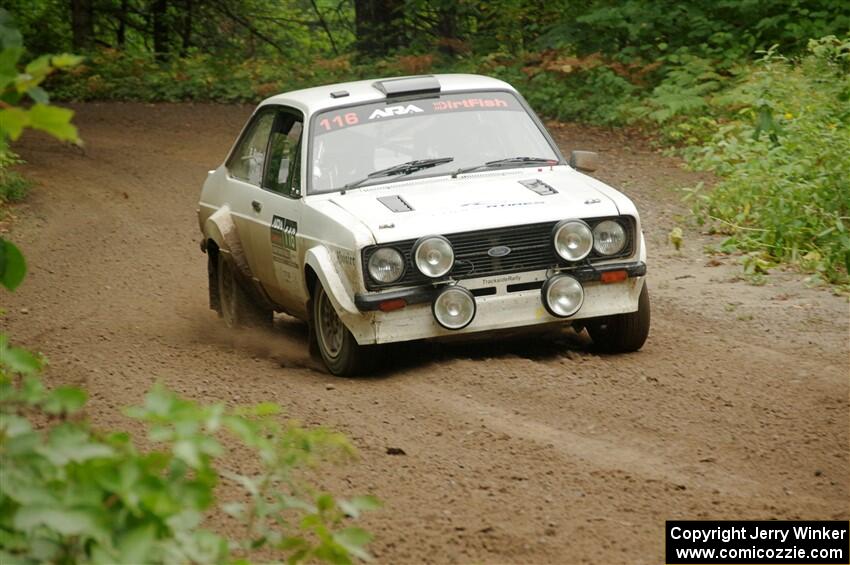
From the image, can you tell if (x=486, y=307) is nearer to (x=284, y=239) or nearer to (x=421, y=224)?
(x=421, y=224)

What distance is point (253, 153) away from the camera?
30.7 feet

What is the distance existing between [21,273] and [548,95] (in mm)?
17755

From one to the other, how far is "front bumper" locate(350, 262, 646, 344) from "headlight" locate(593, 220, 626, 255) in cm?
10

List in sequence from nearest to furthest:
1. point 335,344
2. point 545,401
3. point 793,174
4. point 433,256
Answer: point 545,401 → point 433,256 → point 335,344 → point 793,174

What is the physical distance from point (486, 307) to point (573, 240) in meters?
0.63

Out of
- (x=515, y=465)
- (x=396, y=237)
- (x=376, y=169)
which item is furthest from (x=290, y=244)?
(x=515, y=465)

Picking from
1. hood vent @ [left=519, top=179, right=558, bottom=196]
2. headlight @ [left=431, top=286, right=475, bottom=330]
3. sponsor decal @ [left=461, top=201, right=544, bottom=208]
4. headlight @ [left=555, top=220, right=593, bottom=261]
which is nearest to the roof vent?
hood vent @ [left=519, top=179, right=558, bottom=196]

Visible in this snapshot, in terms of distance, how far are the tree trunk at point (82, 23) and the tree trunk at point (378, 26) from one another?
5.95m

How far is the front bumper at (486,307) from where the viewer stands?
7.26 meters

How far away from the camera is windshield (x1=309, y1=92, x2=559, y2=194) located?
325 inches

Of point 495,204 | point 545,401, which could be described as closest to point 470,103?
point 495,204

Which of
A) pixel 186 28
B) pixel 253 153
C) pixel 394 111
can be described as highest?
pixel 394 111

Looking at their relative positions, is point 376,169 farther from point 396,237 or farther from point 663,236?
point 663,236

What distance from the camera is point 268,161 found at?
8.95 m
